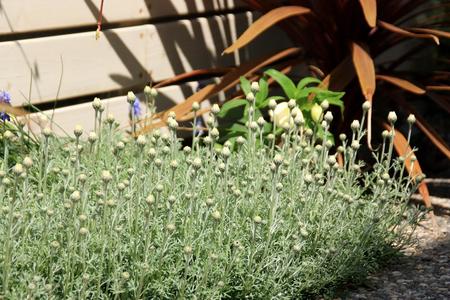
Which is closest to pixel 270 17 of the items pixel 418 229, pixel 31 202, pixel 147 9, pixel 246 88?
pixel 246 88

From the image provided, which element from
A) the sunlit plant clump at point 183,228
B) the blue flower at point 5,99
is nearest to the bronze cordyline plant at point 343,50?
the blue flower at point 5,99

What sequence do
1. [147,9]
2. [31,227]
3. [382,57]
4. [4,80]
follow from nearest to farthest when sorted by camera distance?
[31,227]
[4,80]
[147,9]
[382,57]

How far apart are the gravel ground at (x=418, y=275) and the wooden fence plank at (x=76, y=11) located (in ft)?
5.32

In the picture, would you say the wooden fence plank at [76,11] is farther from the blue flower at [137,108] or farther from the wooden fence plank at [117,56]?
the blue flower at [137,108]

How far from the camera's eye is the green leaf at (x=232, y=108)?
3.76m

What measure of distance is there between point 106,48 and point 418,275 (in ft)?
5.79

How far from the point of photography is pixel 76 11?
12.6ft

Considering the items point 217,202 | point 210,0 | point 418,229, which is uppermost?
point 210,0

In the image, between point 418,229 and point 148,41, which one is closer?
point 418,229

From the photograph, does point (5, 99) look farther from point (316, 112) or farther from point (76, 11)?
point (316, 112)

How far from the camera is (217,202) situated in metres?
2.79

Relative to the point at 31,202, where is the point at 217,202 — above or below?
below

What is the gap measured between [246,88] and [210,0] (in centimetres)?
89

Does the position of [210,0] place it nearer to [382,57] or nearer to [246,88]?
[246,88]
